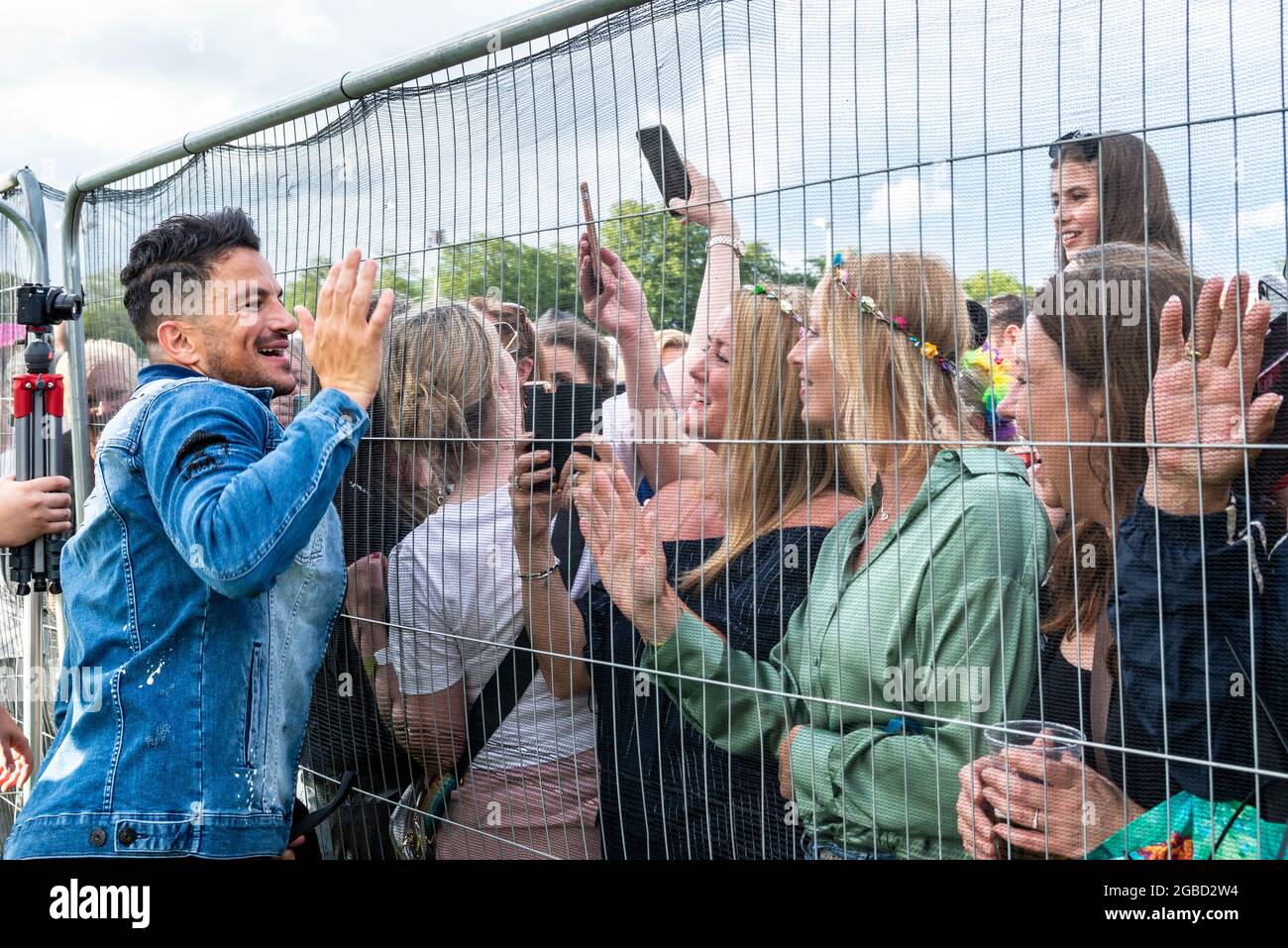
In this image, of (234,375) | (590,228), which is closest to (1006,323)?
(590,228)

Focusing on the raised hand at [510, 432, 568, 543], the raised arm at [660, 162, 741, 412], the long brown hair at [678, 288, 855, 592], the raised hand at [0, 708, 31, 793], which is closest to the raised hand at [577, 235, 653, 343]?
the raised arm at [660, 162, 741, 412]

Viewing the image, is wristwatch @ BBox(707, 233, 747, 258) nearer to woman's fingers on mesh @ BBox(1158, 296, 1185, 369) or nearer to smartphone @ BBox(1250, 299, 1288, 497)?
woman's fingers on mesh @ BBox(1158, 296, 1185, 369)

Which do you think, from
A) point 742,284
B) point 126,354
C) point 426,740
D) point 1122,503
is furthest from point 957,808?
point 126,354

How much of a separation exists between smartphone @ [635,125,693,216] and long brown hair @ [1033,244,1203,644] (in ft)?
2.83

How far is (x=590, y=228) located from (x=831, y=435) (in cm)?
82

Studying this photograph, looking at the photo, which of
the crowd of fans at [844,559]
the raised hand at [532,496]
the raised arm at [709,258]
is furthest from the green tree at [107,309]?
the raised arm at [709,258]

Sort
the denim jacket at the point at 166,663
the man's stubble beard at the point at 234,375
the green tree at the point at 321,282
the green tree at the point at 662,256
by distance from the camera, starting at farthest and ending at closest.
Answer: the green tree at the point at 321,282
the green tree at the point at 662,256
the man's stubble beard at the point at 234,375
the denim jacket at the point at 166,663

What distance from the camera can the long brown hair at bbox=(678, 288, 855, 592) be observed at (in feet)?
7.93

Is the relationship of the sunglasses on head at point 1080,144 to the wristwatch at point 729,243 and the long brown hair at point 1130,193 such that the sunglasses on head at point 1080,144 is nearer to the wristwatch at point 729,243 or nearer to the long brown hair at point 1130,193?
the long brown hair at point 1130,193

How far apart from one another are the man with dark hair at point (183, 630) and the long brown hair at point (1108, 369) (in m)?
1.23

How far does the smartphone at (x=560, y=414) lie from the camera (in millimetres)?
2838

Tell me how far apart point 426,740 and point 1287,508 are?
7.45 ft
